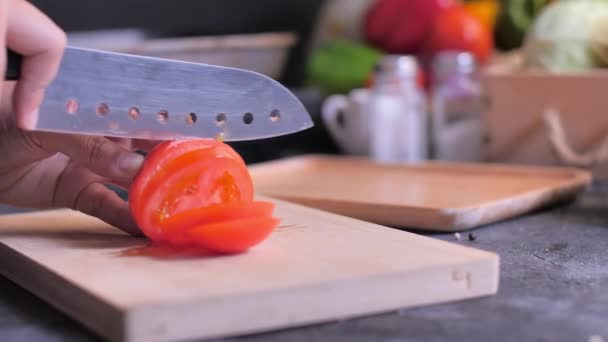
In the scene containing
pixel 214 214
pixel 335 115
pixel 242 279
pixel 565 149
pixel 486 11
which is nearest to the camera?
pixel 242 279

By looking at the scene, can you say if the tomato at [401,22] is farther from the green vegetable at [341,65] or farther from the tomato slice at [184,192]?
the tomato slice at [184,192]

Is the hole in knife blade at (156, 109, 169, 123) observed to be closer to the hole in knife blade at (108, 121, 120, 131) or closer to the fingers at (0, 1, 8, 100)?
the hole in knife blade at (108, 121, 120, 131)

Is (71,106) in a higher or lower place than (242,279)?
higher

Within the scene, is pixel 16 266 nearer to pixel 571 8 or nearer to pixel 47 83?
pixel 47 83

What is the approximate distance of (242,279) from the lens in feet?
2.35

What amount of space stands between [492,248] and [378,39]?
1394 mm

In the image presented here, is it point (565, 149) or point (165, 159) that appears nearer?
point (165, 159)

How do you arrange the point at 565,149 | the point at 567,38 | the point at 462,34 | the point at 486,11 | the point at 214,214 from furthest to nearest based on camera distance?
the point at 486,11 < the point at 462,34 < the point at 567,38 < the point at 565,149 < the point at 214,214

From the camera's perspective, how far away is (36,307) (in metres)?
0.77

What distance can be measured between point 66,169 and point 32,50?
0.74ft

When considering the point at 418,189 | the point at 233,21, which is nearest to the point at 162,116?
the point at 418,189

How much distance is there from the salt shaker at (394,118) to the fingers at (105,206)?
86 centimetres

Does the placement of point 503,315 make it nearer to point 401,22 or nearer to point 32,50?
point 32,50

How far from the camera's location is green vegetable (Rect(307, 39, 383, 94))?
87.0 inches
